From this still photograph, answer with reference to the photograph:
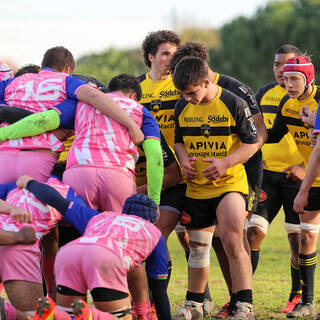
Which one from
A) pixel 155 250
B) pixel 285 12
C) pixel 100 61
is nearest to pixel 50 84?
pixel 155 250

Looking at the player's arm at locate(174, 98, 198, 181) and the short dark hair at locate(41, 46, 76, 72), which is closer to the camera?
the short dark hair at locate(41, 46, 76, 72)

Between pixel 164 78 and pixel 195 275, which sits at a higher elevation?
pixel 164 78

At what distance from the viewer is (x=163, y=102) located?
7320mm

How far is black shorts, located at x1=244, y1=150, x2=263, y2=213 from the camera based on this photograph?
6896mm

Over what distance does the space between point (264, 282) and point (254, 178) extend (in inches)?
123

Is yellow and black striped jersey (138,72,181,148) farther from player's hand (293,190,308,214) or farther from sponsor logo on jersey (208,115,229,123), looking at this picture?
player's hand (293,190,308,214)

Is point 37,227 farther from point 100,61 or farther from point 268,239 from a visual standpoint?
point 100,61

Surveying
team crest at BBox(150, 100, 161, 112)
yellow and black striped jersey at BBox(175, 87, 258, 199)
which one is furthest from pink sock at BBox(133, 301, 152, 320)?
team crest at BBox(150, 100, 161, 112)

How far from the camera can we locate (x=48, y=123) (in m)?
5.86

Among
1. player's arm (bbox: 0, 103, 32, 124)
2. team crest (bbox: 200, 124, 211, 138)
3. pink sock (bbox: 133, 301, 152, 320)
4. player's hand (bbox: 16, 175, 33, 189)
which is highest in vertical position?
player's arm (bbox: 0, 103, 32, 124)

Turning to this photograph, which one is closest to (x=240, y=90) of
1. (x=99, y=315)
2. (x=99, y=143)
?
(x=99, y=143)

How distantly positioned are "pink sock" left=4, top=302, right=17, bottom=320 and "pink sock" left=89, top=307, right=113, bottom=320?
0.66 m

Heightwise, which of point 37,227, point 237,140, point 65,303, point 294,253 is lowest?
point 294,253

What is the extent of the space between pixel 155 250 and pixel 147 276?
0.27 m
